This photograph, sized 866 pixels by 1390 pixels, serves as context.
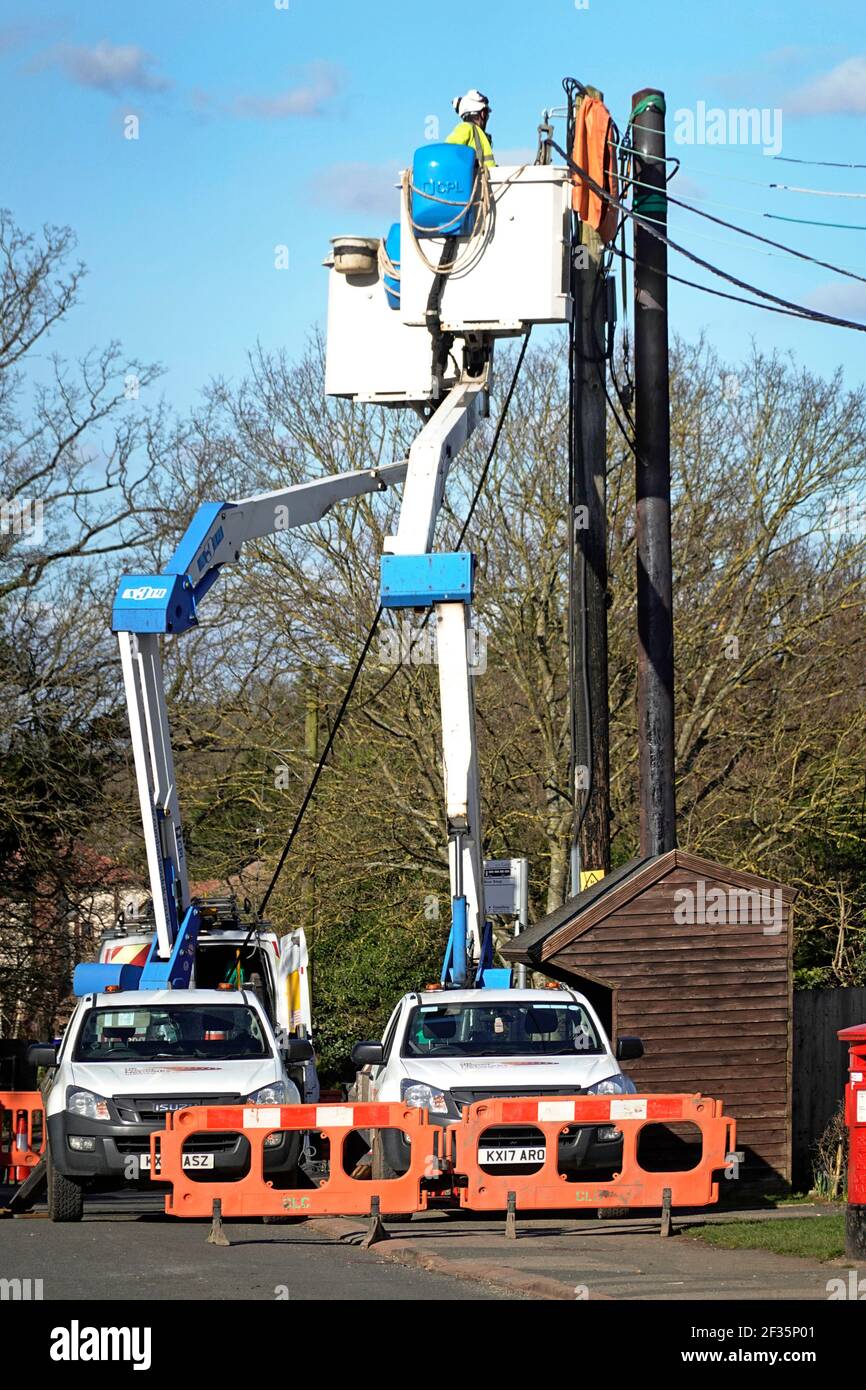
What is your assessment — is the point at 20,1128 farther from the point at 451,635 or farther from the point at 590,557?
the point at 590,557

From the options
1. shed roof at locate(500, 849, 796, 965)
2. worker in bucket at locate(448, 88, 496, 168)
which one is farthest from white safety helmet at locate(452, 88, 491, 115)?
shed roof at locate(500, 849, 796, 965)

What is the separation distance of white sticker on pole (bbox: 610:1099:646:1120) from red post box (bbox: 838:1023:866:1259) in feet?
6.89

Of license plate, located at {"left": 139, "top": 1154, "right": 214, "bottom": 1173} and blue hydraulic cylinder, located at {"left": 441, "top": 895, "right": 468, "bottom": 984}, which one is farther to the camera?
blue hydraulic cylinder, located at {"left": 441, "top": 895, "right": 468, "bottom": 984}

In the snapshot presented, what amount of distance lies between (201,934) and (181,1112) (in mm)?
5357

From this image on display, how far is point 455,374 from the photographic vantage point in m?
18.0

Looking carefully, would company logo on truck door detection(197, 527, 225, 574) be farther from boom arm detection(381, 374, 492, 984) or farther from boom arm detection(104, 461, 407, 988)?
boom arm detection(381, 374, 492, 984)

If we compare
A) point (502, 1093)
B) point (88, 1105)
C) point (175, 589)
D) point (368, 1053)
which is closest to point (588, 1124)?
point (502, 1093)

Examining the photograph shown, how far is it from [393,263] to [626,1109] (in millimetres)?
8688

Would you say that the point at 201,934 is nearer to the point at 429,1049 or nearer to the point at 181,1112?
the point at 429,1049

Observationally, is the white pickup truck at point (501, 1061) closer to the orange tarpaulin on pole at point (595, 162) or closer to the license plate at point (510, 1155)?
the license plate at point (510, 1155)

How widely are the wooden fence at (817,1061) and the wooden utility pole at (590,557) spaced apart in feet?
8.04

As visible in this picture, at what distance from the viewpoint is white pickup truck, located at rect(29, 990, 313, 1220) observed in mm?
14023

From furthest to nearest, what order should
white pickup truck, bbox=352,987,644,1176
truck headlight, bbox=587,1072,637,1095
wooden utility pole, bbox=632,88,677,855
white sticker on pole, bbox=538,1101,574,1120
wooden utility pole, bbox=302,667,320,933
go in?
wooden utility pole, bbox=302,667,320,933 < wooden utility pole, bbox=632,88,677,855 < truck headlight, bbox=587,1072,637,1095 < white pickup truck, bbox=352,987,644,1176 < white sticker on pole, bbox=538,1101,574,1120
